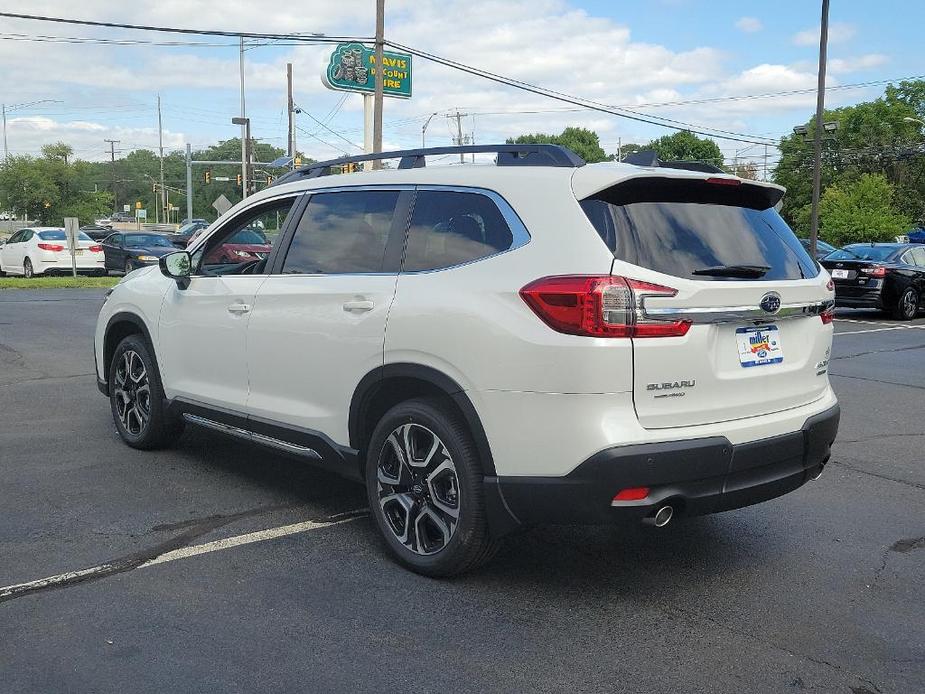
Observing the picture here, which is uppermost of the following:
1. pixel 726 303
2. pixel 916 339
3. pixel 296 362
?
pixel 726 303

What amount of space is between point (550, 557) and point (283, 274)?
203 centimetres

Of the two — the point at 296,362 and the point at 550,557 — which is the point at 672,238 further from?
the point at 296,362

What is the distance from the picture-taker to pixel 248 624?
3.57 m

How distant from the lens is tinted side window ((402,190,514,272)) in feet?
12.9

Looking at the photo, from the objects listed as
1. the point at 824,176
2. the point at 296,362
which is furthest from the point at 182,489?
the point at 824,176

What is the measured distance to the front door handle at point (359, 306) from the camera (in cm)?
427

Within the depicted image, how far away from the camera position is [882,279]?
17.9 metres

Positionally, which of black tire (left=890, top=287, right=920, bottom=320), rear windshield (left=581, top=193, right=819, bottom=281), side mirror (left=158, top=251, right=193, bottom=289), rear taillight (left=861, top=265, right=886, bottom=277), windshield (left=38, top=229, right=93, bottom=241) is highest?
rear windshield (left=581, top=193, right=819, bottom=281)

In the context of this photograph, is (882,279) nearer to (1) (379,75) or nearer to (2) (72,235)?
(1) (379,75)

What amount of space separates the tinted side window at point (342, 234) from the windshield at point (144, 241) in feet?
82.3

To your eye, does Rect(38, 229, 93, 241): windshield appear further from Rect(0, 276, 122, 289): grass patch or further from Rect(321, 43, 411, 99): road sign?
Rect(321, 43, 411, 99): road sign

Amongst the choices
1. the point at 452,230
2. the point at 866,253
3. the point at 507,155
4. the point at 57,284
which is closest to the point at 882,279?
the point at 866,253

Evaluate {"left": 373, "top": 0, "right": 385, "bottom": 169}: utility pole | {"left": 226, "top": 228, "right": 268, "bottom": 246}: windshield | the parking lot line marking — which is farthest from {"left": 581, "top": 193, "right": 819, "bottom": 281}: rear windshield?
{"left": 373, "top": 0, "right": 385, "bottom": 169}: utility pole

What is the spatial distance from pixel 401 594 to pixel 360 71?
28131mm
